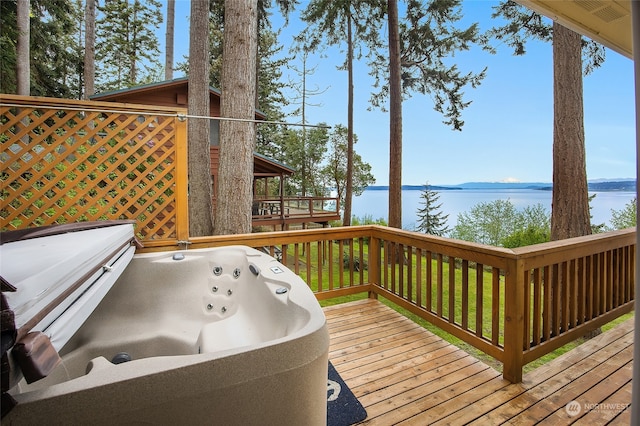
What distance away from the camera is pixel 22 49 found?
21.9 feet

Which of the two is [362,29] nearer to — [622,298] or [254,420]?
[622,298]

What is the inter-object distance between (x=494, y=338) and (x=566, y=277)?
739 mm

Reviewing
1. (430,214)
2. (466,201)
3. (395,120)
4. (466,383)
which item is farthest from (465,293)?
(466,201)

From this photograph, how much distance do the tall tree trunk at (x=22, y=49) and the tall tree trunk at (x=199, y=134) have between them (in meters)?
4.70

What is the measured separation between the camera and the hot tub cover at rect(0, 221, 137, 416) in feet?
2.55

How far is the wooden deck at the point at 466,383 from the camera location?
1710 mm

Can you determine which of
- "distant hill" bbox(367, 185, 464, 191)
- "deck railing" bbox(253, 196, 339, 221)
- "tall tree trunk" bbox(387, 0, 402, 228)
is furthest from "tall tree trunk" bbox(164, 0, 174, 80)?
"distant hill" bbox(367, 185, 464, 191)

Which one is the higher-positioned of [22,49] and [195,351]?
[22,49]

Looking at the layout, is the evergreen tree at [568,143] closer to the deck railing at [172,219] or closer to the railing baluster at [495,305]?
the deck railing at [172,219]

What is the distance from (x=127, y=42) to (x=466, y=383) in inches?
737

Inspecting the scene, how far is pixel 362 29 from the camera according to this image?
9.12 meters

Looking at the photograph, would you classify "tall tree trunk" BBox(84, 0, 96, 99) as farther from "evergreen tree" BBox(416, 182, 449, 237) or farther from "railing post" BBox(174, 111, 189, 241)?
"evergreen tree" BBox(416, 182, 449, 237)

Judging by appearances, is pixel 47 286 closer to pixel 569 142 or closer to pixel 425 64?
pixel 569 142

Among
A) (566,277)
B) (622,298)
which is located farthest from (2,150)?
(622,298)
